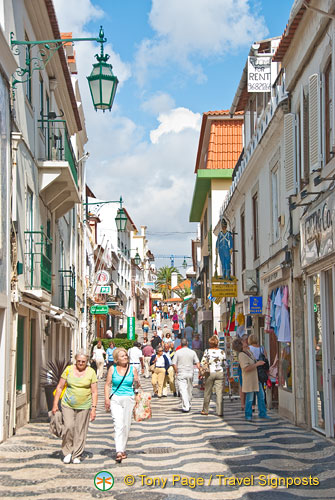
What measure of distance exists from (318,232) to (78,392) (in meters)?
4.46

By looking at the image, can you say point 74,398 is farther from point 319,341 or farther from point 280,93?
point 280,93

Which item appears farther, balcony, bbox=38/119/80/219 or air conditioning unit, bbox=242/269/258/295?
air conditioning unit, bbox=242/269/258/295

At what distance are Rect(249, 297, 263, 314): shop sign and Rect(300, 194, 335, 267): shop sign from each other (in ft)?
19.3

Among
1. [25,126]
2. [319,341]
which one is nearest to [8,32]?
[25,126]

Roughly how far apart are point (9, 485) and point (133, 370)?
271 centimetres

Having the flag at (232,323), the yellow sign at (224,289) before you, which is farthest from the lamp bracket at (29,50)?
the flag at (232,323)

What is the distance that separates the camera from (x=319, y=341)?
474 inches

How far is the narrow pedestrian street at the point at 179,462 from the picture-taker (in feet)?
25.4

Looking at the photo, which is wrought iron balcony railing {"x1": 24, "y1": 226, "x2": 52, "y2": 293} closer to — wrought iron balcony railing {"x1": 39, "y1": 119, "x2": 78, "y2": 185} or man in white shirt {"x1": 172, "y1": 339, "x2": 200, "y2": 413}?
wrought iron balcony railing {"x1": 39, "y1": 119, "x2": 78, "y2": 185}

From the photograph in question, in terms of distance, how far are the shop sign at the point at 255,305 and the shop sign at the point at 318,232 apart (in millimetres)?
5886

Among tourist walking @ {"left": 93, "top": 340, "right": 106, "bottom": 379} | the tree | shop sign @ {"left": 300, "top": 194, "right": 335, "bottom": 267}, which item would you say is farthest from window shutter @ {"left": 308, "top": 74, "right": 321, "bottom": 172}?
the tree

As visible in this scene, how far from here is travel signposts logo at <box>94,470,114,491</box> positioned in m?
Result: 8.00

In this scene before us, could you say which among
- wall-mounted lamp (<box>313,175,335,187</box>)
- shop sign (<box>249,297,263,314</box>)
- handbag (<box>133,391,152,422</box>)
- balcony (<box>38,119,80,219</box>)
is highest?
balcony (<box>38,119,80,219</box>)

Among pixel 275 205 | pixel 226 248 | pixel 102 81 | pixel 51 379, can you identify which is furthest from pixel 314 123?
pixel 226 248
